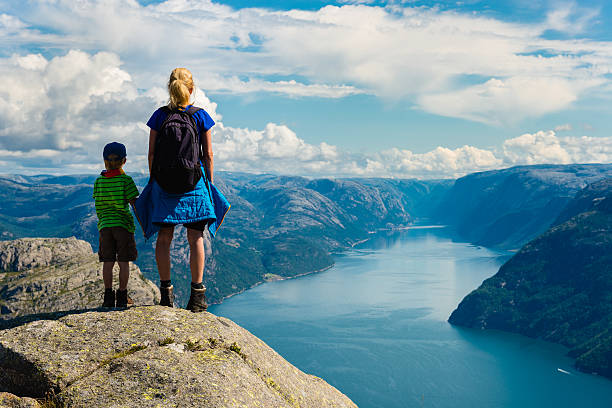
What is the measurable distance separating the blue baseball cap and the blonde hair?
2112 mm

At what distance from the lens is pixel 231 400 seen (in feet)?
22.3

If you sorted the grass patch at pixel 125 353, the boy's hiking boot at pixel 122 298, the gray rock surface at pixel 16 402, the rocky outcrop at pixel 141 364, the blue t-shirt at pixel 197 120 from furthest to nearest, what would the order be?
the boy's hiking boot at pixel 122 298
the blue t-shirt at pixel 197 120
the grass patch at pixel 125 353
the rocky outcrop at pixel 141 364
the gray rock surface at pixel 16 402

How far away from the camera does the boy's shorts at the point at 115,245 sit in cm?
1020

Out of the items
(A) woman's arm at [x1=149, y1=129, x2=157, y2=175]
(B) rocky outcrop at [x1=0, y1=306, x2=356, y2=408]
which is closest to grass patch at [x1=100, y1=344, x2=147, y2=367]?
(B) rocky outcrop at [x1=0, y1=306, x2=356, y2=408]

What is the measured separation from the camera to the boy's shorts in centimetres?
1020

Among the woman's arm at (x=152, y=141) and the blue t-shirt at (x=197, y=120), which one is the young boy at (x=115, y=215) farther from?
the blue t-shirt at (x=197, y=120)

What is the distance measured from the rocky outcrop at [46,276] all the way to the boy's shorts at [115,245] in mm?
119098

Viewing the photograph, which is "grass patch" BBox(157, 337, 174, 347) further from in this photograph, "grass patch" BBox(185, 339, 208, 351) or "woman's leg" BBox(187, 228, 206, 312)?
"woman's leg" BBox(187, 228, 206, 312)

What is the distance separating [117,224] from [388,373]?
579 ft

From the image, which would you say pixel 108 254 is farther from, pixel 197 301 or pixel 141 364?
pixel 141 364

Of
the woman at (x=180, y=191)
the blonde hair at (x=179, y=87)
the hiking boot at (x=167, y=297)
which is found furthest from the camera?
the hiking boot at (x=167, y=297)

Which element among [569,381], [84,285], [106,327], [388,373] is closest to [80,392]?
[106,327]

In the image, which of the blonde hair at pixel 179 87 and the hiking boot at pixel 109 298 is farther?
the hiking boot at pixel 109 298

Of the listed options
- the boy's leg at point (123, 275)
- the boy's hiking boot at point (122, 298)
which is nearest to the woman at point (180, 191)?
the boy's leg at point (123, 275)
